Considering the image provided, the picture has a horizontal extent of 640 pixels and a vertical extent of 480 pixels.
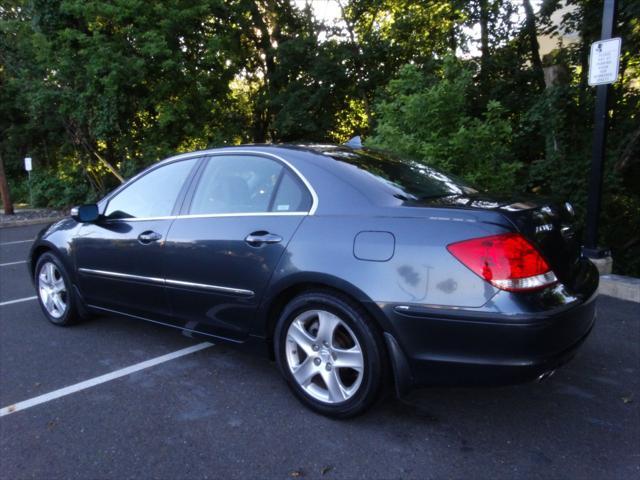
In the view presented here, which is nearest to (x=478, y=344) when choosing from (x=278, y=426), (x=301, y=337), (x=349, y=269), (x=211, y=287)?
(x=349, y=269)

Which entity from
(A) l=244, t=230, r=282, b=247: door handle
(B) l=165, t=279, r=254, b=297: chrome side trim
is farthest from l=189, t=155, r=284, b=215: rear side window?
(B) l=165, t=279, r=254, b=297: chrome side trim

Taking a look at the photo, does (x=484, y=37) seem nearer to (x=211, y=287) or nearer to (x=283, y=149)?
(x=283, y=149)

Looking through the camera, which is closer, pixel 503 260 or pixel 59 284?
pixel 503 260

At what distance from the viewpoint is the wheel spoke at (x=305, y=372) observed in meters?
2.97

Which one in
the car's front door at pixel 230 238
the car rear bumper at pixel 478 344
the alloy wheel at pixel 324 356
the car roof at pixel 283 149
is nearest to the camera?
the car rear bumper at pixel 478 344

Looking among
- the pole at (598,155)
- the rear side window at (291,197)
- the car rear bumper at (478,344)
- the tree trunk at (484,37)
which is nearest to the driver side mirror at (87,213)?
the rear side window at (291,197)

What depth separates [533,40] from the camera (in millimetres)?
Result: 11945

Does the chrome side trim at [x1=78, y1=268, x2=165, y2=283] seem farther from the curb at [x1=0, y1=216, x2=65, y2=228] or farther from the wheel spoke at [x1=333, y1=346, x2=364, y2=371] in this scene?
the curb at [x1=0, y1=216, x2=65, y2=228]

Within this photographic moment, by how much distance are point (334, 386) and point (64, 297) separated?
9.68 ft

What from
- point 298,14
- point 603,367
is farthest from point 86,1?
point 603,367

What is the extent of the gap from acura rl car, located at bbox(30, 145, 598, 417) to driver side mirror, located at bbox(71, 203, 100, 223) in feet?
0.04

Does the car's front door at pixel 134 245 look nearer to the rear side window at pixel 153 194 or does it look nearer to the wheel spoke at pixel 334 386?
the rear side window at pixel 153 194

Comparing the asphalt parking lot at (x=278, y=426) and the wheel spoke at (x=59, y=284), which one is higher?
the wheel spoke at (x=59, y=284)

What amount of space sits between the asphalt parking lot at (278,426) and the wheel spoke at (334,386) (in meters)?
0.15
